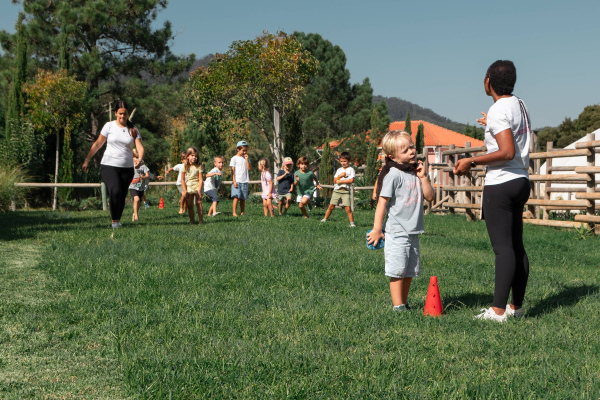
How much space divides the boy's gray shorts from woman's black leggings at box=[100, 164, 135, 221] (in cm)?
574

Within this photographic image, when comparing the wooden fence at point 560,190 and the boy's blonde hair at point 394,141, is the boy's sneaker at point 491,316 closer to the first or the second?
the boy's blonde hair at point 394,141

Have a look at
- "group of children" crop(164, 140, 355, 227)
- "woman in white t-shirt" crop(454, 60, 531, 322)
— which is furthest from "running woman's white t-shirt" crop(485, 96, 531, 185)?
"group of children" crop(164, 140, 355, 227)

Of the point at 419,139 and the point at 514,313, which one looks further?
the point at 419,139

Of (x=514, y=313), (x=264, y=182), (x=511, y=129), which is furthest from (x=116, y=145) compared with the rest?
(x=514, y=313)

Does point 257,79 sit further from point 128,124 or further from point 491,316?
point 491,316

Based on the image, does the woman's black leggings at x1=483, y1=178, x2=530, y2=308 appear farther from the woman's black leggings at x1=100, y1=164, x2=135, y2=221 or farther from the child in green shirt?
the child in green shirt

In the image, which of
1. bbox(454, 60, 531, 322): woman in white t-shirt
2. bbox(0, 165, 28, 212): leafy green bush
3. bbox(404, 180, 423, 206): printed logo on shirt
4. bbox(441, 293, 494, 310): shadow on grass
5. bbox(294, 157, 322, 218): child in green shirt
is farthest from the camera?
bbox(0, 165, 28, 212): leafy green bush

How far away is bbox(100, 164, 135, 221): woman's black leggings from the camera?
8547 mm

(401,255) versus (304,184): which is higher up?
(304,184)

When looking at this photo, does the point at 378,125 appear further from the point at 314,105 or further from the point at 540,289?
the point at 540,289

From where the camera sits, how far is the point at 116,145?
8.60 metres

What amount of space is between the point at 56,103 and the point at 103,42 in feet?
55.4

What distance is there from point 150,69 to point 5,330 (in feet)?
114

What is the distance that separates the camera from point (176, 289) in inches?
187
